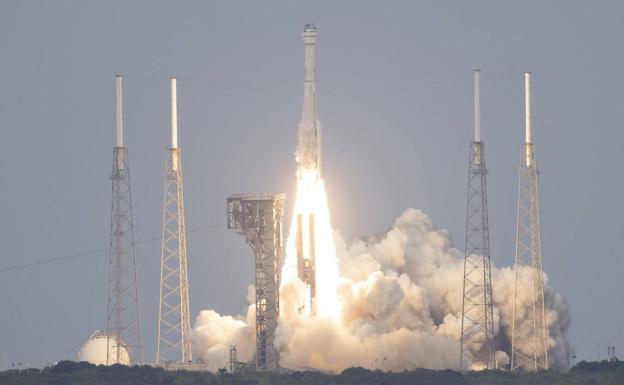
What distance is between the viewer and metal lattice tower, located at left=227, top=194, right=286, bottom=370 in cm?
16162

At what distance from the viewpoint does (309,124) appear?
16438 cm

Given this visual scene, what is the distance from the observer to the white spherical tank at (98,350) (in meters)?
165

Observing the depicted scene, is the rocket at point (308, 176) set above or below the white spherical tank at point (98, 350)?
above

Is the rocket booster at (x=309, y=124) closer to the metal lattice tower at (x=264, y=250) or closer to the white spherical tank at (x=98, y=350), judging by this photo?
the metal lattice tower at (x=264, y=250)

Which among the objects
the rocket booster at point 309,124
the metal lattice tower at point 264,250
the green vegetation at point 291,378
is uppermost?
the rocket booster at point 309,124

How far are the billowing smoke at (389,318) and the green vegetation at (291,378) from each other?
2391 mm

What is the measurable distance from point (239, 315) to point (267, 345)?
9.82 m

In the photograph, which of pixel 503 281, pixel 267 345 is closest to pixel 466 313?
pixel 503 281

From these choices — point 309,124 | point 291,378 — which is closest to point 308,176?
point 309,124

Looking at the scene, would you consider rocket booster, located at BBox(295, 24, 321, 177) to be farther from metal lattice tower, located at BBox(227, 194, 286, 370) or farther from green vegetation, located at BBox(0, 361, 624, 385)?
green vegetation, located at BBox(0, 361, 624, 385)

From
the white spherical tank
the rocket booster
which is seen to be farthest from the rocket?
the white spherical tank

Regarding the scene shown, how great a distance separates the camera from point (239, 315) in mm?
171875

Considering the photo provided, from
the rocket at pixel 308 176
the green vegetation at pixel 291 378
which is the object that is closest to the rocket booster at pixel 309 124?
the rocket at pixel 308 176

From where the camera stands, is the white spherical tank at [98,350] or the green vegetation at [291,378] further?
the white spherical tank at [98,350]
